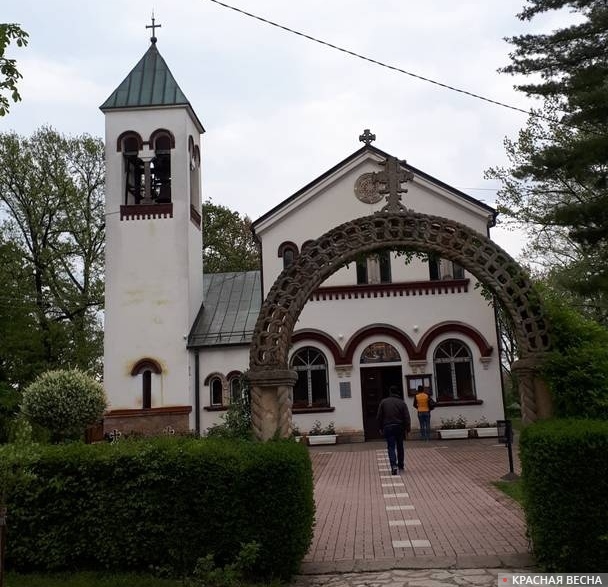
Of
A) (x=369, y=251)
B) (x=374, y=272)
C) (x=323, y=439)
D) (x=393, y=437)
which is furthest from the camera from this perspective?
(x=374, y=272)

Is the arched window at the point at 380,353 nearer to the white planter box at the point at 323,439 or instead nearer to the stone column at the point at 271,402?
the white planter box at the point at 323,439

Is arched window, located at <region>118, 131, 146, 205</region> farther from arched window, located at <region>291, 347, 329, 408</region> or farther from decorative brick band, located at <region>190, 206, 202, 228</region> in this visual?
arched window, located at <region>291, 347, 329, 408</region>

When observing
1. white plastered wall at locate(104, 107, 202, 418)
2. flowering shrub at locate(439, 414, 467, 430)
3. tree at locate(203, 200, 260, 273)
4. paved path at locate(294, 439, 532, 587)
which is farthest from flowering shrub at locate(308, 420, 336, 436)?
tree at locate(203, 200, 260, 273)

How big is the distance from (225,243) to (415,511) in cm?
3043

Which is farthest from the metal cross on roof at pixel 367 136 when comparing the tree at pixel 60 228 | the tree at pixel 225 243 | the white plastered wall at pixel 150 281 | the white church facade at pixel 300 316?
the tree at pixel 225 243

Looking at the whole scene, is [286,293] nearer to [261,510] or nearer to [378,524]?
[261,510]

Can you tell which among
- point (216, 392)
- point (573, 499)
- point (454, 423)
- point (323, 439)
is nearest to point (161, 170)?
point (216, 392)

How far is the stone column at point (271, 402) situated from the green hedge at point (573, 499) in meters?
3.10

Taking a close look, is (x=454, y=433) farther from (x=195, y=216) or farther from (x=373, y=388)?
(x=195, y=216)

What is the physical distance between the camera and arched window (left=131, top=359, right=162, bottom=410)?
23.7 m

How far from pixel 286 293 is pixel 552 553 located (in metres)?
4.27

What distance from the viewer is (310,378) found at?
22984 mm

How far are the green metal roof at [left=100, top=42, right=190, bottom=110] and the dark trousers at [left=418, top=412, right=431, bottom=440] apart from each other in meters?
14.9

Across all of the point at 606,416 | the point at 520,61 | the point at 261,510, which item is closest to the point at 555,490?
the point at 606,416
